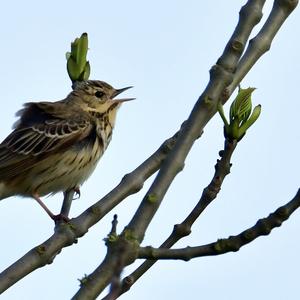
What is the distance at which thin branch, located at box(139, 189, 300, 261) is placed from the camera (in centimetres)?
446

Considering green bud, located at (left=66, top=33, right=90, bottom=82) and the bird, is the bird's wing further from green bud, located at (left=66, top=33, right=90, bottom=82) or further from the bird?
green bud, located at (left=66, top=33, right=90, bottom=82)

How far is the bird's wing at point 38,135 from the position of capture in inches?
381

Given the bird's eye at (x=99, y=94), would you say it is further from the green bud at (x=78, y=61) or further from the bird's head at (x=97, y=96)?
the green bud at (x=78, y=61)

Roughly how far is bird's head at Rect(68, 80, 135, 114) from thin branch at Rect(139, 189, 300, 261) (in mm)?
6034

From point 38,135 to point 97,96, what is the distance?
3.54ft

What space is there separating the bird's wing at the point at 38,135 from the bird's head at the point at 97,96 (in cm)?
25

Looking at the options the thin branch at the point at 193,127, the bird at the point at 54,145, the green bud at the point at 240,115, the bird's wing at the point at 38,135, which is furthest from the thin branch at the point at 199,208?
the bird's wing at the point at 38,135

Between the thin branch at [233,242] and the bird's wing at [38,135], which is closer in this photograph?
the thin branch at [233,242]

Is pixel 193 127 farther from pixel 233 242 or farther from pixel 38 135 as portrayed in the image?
pixel 38 135

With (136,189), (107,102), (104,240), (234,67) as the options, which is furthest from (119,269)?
(107,102)

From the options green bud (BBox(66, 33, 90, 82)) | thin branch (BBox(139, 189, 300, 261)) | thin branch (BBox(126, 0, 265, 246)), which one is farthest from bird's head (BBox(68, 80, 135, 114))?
thin branch (BBox(139, 189, 300, 261))

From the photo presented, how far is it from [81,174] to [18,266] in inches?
181

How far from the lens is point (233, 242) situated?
4.54 metres

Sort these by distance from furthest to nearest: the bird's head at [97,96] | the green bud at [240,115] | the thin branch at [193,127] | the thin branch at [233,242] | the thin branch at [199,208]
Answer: the bird's head at [97,96], the green bud at [240,115], the thin branch at [199,208], the thin branch at [233,242], the thin branch at [193,127]
